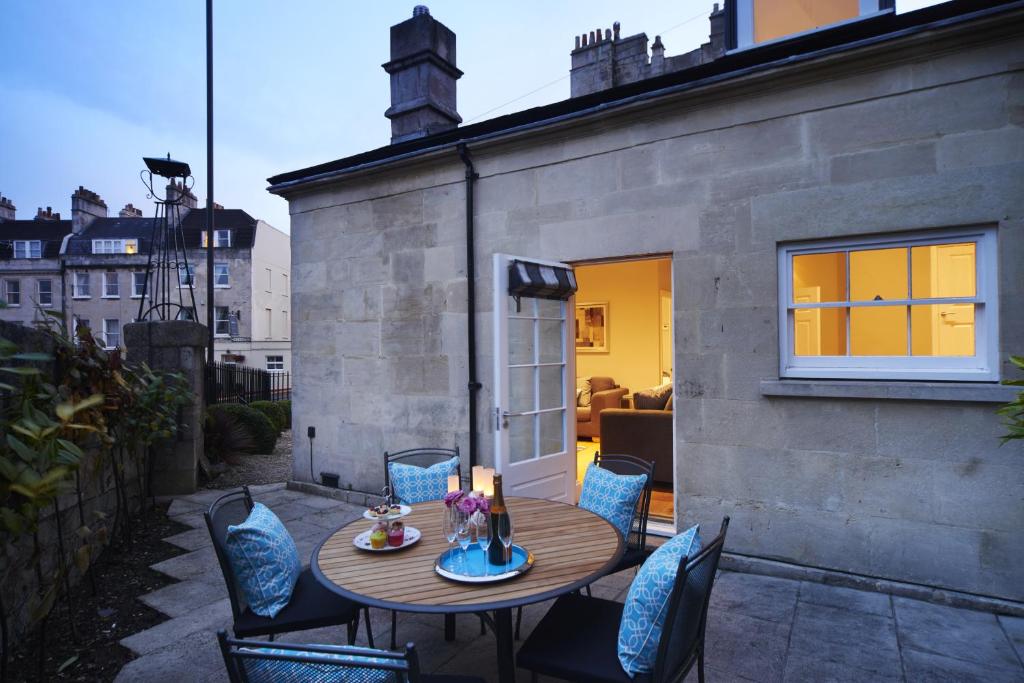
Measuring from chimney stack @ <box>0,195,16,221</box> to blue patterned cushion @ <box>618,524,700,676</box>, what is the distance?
3453 centimetres

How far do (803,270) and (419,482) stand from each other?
2.80m

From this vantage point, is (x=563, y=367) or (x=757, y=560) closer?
(x=757, y=560)

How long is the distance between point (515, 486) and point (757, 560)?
1632 mm

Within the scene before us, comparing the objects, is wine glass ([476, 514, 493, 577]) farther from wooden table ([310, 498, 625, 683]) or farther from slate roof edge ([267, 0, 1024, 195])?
slate roof edge ([267, 0, 1024, 195])

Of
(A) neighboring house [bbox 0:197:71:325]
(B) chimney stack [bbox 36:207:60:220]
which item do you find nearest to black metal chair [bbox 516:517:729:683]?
(A) neighboring house [bbox 0:197:71:325]

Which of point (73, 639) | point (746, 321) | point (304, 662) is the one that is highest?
point (746, 321)

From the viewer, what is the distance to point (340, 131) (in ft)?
286

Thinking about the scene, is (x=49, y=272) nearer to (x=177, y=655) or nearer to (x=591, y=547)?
(x=177, y=655)

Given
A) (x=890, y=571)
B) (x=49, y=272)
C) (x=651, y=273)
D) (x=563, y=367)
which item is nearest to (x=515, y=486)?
(x=563, y=367)

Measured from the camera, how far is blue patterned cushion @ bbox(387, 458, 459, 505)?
322cm

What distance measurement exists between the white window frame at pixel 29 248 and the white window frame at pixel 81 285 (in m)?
4.77

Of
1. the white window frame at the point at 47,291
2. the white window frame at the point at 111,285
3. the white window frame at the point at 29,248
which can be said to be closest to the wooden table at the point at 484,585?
the white window frame at the point at 111,285

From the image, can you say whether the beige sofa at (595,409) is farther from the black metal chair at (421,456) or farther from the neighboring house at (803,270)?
the black metal chair at (421,456)

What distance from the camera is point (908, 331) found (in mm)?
3127
